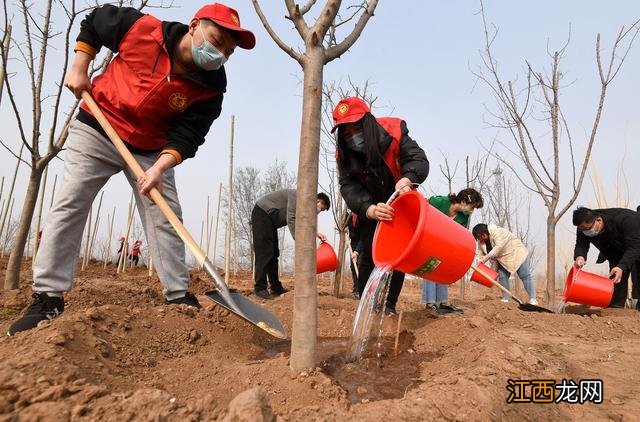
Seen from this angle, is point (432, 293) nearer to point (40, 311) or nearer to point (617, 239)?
point (617, 239)

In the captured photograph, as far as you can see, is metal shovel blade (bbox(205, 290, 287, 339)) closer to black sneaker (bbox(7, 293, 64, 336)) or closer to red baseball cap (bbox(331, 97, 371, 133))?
black sneaker (bbox(7, 293, 64, 336))

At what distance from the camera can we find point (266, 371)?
164cm

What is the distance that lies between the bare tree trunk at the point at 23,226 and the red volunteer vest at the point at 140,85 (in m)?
1.25

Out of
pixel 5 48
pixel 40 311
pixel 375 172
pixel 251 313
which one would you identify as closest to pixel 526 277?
pixel 375 172

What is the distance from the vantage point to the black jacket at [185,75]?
7.43ft

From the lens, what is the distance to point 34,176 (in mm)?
3150

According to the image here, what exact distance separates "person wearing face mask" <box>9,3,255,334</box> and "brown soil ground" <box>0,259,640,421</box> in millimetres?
394

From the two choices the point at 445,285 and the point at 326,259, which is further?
the point at 326,259

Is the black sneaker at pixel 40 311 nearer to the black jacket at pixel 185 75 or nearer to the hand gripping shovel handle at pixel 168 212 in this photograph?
the hand gripping shovel handle at pixel 168 212

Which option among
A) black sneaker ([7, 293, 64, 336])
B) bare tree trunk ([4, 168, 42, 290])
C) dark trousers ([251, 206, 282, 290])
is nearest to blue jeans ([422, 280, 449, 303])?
dark trousers ([251, 206, 282, 290])

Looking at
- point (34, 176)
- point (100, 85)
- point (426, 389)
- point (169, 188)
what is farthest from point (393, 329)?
point (34, 176)

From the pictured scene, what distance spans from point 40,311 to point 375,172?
2.05m

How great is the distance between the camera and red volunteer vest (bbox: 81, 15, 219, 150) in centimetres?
224

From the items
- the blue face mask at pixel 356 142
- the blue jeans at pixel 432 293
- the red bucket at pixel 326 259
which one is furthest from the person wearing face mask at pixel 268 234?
the blue face mask at pixel 356 142
